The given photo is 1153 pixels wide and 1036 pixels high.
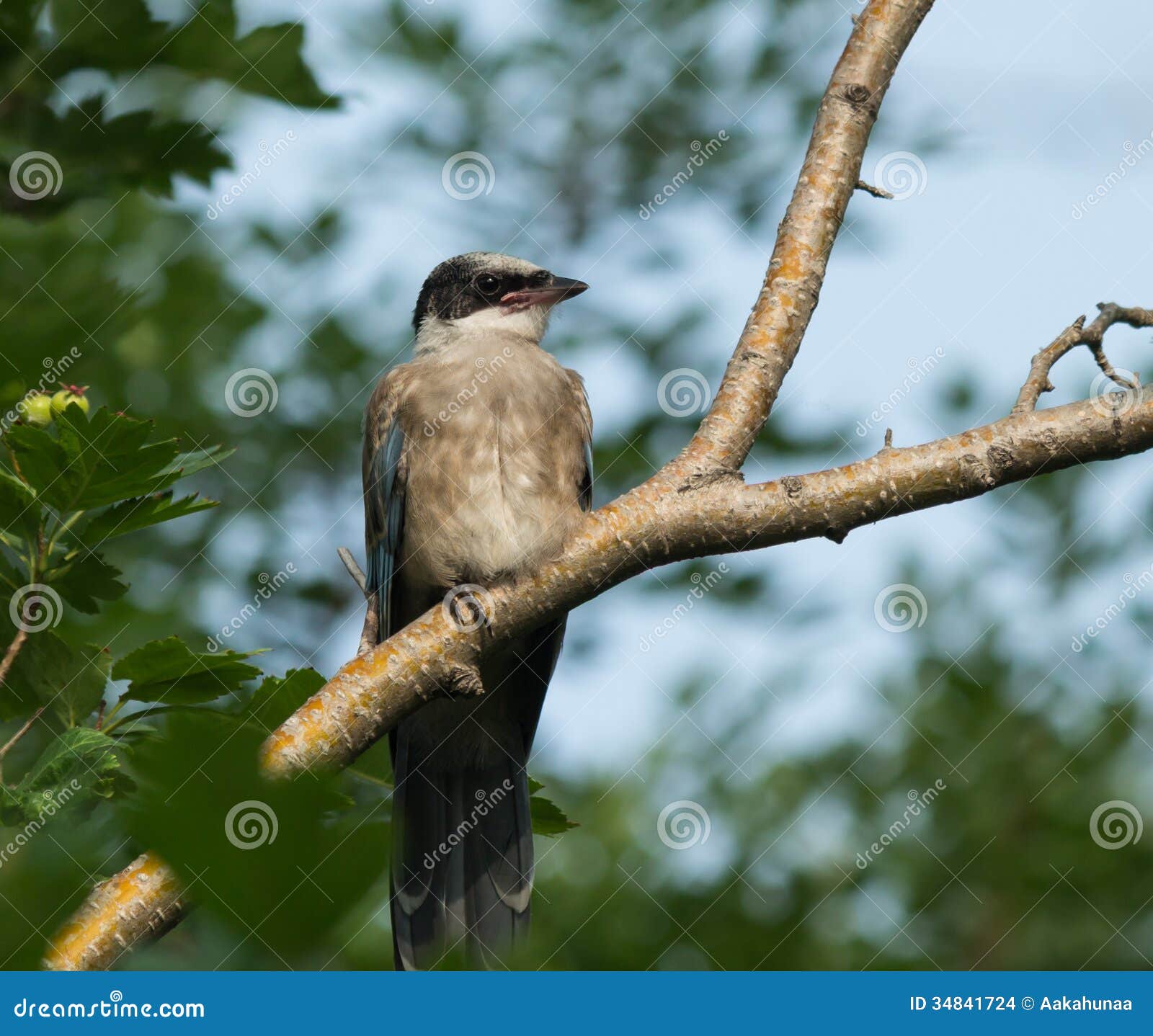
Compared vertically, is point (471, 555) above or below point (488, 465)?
below

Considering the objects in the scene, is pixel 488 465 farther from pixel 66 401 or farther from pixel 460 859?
pixel 66 401

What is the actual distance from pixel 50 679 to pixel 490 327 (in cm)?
363

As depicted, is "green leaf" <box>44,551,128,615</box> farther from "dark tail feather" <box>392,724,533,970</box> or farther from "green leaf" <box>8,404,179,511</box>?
"dark tail feather" <box>392,724,533,970</box>

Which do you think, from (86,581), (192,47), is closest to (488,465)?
(192,47)

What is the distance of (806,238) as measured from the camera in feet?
11.8

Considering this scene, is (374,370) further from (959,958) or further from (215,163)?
(959,958)

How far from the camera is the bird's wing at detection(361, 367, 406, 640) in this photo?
492 cm

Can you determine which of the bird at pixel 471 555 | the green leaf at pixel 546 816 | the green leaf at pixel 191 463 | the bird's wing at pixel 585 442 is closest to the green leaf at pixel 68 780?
the green leaf at pixel 191 463

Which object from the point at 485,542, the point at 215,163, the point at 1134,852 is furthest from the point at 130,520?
the point at 1134,852

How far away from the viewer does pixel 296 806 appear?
3.07 feet

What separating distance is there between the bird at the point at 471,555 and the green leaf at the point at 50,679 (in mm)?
1733

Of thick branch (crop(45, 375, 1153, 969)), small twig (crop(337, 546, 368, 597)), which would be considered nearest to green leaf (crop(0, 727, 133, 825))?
thick branch (crop(45, 375, 1153, 969))

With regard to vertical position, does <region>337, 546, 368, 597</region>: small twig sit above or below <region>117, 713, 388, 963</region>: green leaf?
above

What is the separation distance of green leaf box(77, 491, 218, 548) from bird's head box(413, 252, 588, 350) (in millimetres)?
3322
